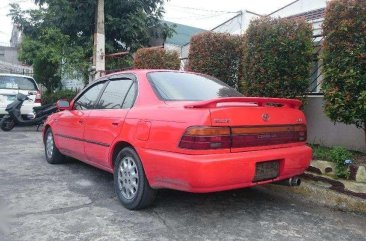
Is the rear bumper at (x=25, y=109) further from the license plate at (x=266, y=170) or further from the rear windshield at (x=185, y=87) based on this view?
the license plate at (x=266, y=170)

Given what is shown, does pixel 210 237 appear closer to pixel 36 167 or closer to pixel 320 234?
pixel 320 234

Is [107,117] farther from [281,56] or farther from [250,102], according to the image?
[281,56]

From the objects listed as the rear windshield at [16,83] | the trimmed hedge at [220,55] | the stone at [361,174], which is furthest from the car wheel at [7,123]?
the stone at [361,174]

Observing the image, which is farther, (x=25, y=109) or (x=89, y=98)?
(x=25, y=109)

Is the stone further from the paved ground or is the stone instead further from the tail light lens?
the tail light lens

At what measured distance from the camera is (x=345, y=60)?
438cm

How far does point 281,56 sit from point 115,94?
8.34 ft

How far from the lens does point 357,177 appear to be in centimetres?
419

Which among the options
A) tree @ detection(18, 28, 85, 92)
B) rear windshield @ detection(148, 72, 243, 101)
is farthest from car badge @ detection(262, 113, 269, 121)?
Result: tree @ detection(18, 28, 85, 92)

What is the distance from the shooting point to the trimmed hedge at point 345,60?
4.29m

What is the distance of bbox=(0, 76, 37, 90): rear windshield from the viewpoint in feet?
35.1

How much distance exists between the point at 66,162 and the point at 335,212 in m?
4.29

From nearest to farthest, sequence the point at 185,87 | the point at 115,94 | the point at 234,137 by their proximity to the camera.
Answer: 1. the point at 234,137
2. the point at 185,87
3. the point at 115,94

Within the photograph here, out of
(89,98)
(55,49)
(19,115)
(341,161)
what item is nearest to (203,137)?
(341,161)
